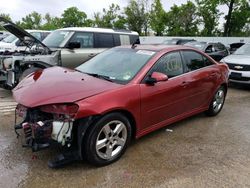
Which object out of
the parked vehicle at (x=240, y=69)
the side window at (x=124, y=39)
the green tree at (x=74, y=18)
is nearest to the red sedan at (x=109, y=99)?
the parked vehicle at (x=240, y=69)

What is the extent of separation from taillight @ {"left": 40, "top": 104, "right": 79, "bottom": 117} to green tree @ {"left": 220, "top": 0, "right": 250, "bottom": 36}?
1320 inches

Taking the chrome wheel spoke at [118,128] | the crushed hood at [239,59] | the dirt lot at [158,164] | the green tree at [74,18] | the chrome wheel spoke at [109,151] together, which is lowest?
the dirt lot at [158,164]

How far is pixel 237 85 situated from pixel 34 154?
7.89 meters

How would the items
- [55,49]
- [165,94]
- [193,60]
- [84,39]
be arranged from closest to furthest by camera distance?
1. [165,94]
2. [193,60]
3. [55,49]
4. [84,39]

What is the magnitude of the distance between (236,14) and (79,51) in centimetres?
3100

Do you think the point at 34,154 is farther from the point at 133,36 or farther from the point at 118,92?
the point at 133,36

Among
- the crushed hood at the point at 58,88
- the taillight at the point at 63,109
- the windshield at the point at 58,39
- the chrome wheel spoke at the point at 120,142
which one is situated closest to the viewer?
the taillight at the point at 63,109

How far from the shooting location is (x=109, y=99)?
3.73 meters

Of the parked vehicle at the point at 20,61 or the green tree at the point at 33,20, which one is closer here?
the parked vehicle at the point at 20,61

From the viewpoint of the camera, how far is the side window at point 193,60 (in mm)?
5268

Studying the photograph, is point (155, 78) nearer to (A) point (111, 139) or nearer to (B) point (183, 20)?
(A) point (111, 139)

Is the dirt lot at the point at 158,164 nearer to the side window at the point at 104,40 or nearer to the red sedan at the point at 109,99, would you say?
the red sedan at the point at 109,99

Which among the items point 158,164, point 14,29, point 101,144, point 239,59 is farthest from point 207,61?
point 14,29

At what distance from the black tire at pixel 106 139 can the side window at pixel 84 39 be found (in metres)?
5.35
